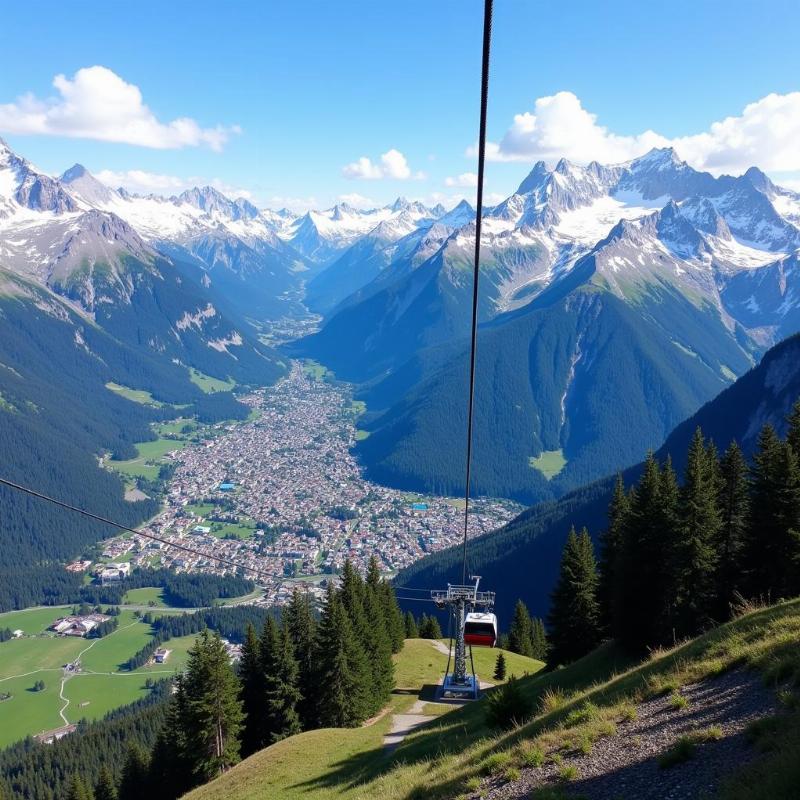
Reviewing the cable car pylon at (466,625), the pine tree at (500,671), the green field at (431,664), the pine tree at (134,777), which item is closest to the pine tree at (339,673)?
the cable car pylon at (466,625)

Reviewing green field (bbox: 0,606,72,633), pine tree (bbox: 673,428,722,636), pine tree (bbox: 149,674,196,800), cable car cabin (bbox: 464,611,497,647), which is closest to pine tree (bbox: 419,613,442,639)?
pine tree (bbox: 149,674,196,800)

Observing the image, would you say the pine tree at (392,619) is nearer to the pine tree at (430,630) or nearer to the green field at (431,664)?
the green field at (431,664)

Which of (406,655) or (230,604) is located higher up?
(406,655)

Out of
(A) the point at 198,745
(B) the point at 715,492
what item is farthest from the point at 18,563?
(B) the point at 715,492

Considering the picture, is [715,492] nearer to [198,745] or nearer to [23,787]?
[198,745]

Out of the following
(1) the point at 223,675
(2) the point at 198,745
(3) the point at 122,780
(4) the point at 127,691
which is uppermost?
(1) the point at 223,675

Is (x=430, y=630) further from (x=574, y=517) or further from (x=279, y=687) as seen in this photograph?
(x=574, y=517)

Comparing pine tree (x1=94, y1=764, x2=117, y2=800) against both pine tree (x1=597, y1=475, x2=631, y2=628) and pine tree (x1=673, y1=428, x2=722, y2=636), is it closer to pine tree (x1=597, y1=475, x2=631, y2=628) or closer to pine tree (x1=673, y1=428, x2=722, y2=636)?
pine tree (x1=597, y1=475, x2=631, y2=628)
